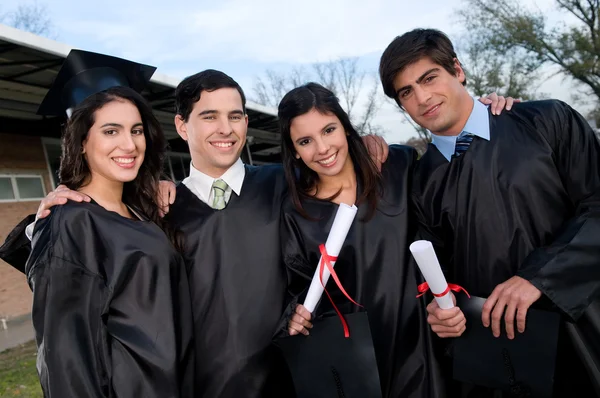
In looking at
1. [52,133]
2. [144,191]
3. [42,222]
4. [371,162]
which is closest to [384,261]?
[371,162]

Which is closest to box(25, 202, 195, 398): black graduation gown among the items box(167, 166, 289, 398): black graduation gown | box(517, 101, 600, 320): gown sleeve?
box(167, 166, 289, 398): black graduation gown

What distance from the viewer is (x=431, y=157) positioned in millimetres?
2246

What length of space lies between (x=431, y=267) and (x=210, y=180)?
1.14m

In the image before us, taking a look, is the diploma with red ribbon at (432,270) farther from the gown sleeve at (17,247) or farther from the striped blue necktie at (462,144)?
the gown sleeve at (17,247)

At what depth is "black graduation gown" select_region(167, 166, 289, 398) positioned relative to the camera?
2.06m

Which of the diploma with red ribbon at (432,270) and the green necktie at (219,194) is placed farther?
the green necktie at (219,194)

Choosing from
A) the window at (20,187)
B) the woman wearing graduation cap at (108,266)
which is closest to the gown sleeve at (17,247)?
the woman wearing graduation cap at (108,266)

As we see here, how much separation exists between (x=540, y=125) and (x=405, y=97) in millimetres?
591

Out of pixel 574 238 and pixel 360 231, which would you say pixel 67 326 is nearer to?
pixel 360 231

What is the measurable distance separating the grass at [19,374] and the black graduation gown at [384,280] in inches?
142

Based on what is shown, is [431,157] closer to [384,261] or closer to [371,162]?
[371,162]

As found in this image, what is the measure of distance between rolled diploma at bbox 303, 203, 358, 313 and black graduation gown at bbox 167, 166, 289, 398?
12.2 inches

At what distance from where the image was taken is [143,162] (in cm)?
228

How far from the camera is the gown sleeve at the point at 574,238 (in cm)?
176
